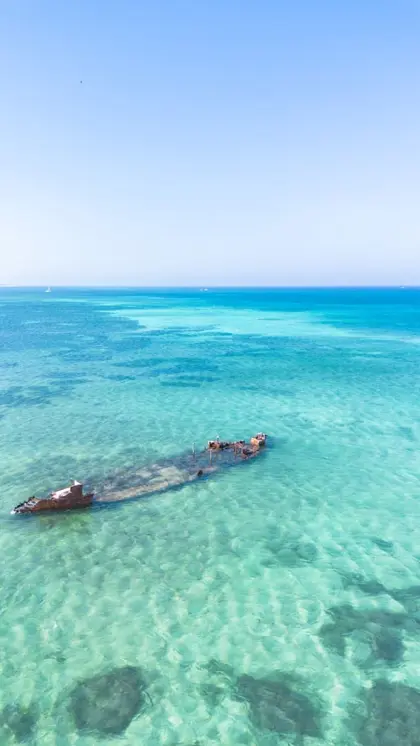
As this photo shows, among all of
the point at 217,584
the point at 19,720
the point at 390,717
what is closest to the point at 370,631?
the point at 390,717

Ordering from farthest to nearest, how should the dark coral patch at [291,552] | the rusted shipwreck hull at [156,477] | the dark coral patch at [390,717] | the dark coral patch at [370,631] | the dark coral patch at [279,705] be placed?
the rusted shipwreck hull at [156,477], the dark coral patch at [291,552], the dark coral patch at [370,631], the dark coral patch at [279,705], the dark coral patch at [390,717]

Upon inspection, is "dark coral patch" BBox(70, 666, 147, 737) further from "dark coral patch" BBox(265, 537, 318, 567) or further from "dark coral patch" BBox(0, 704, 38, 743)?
"dark coral patch" BBox(265, 537, 318, 567)

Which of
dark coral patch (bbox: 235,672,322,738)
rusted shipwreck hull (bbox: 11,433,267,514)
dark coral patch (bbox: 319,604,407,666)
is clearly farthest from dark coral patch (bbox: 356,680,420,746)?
rusted shipwreck hull (bbox: 11,433,267,514)

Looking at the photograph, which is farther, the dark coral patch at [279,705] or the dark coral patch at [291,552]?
the dark coral patch at [291,552]

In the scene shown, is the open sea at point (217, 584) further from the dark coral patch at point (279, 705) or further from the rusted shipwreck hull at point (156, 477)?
the rusted shipwreck hull at point (156, 477)

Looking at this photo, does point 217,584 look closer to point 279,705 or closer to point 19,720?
point 279,705

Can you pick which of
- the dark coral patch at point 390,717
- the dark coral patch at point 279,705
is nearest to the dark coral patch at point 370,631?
the dark coral patch at point 390,717

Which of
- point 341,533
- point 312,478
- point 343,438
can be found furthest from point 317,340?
point 341,533
